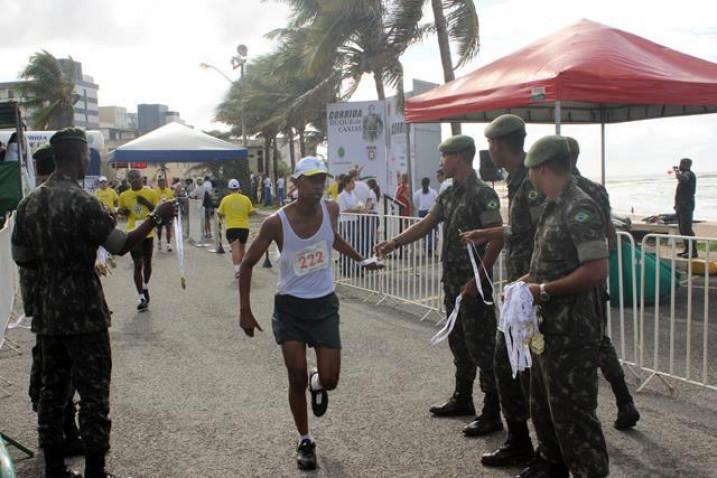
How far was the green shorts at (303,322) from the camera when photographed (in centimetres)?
436

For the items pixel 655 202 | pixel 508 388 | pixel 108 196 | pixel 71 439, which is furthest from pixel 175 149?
pixel 655 202

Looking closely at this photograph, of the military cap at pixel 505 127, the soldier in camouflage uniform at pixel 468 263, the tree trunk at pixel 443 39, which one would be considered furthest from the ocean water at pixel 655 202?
the military cap at pixel 505 127

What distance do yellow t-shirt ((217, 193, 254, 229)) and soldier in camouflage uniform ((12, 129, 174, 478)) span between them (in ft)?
28.3

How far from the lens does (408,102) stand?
1083 centimetres

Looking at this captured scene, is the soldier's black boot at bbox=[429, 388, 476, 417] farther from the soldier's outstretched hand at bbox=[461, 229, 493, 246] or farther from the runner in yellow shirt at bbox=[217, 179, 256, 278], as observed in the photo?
the runner in yellow shirt at bbox=[217, 179, 256, 278]

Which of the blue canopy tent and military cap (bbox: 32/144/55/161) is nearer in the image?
military cap (bbox: 32/144/55/161)

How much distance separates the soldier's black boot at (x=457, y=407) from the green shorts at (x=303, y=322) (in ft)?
4.00

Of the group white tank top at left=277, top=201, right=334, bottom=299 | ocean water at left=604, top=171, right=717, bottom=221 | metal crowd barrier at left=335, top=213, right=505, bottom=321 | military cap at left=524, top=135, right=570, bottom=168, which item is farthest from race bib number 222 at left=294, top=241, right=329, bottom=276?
ocean water at left=604, top=171, right=717, bottom=221

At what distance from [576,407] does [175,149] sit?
1470 cm

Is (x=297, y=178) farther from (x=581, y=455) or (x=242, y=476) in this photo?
(x=581, y=455)

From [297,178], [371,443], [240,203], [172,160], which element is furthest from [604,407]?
[172,160]

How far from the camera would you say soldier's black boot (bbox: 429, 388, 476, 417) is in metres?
5.18

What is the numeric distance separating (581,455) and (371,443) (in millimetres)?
1678

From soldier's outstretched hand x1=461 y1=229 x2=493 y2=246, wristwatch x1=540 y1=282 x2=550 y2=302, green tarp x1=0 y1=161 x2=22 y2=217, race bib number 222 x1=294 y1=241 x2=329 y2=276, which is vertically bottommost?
wristwatch x1=540 y1=282 x2=550 y2=302
